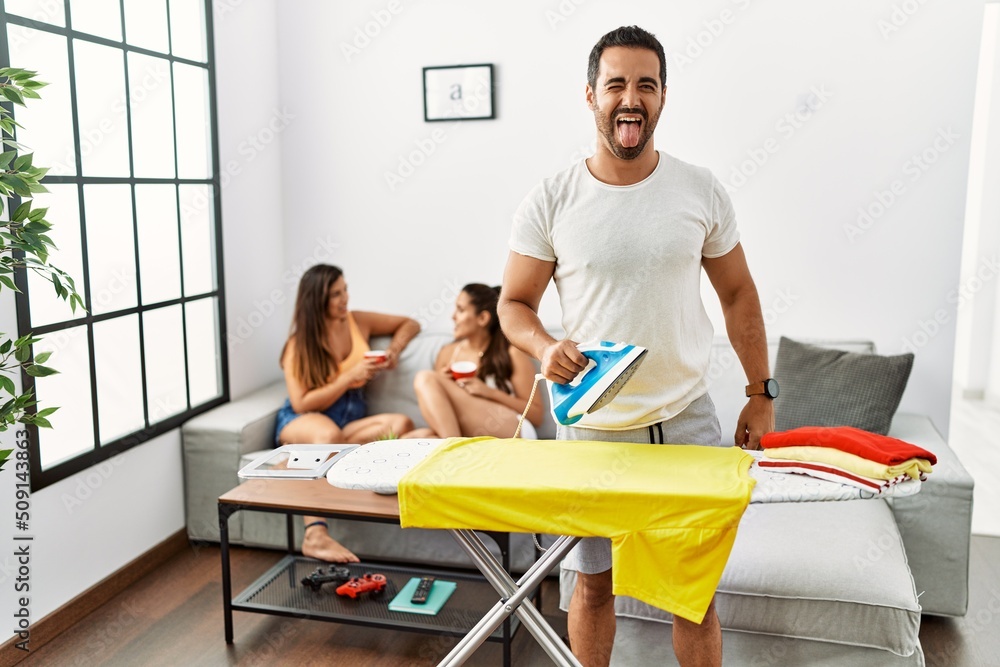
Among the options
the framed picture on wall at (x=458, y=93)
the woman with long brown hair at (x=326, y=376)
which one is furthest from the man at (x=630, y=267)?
the framed picture on wall at (x=458, y=93)

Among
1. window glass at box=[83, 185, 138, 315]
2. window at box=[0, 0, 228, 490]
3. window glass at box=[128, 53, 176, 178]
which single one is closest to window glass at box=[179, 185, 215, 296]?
window at box=[0, 0, 228, 490]

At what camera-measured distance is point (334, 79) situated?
3.84 metres

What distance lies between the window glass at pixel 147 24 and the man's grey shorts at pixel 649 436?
2164 mm

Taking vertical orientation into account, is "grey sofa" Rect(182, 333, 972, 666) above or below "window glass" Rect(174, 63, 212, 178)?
below

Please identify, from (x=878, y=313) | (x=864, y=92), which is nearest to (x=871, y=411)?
(x=878, y=313)

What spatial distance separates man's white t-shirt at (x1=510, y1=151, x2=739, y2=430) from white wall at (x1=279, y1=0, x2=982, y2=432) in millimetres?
1724

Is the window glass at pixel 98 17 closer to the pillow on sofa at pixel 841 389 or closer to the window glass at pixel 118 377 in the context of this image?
the window glass at pixel 118 377

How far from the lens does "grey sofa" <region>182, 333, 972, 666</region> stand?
2.22m

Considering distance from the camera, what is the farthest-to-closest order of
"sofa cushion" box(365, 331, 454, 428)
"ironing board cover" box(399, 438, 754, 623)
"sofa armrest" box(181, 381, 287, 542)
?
"sofa cushion" box(365, 331, 454, 428) → "sofa armrest" box(181, 381, 287, 542) → "ironing board cover" box(399, 438, 754, 623)

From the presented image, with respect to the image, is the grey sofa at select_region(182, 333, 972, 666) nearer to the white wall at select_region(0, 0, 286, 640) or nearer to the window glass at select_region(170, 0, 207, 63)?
the white wall at select_region(0, 0, 286, 640)

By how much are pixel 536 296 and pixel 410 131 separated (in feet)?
6.84

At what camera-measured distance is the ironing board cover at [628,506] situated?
1488mm

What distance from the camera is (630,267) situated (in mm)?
1758

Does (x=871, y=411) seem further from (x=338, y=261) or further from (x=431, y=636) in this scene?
(x=338, y=261)
